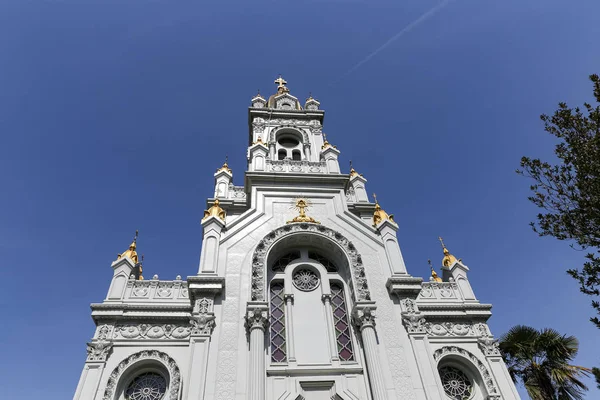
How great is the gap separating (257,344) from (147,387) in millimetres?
4552

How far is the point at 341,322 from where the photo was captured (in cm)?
1622

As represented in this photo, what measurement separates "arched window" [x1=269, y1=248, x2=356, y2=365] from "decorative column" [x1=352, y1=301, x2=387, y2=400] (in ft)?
2.68

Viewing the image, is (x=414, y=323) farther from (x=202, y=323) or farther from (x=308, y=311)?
(x=202, y=323)

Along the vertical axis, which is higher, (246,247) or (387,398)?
(246,247)

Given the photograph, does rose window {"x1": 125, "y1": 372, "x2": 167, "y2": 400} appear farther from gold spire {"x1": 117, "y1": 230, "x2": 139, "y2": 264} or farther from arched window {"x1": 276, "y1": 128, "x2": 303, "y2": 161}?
arched window {"x1": 276, "y1": 128, "x2": 303, "y2": 161}

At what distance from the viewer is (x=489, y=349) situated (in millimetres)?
15859

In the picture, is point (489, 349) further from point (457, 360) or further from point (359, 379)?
point (359, 379)

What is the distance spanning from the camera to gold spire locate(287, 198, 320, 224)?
1867 cm

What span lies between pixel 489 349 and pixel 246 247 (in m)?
11.8

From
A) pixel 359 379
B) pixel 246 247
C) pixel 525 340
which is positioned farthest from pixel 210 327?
pixel 525 340

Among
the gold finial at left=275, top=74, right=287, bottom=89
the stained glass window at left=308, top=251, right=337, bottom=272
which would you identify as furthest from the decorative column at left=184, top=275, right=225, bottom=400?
the gold finial at left=275, top=74, right=287, bottom=89

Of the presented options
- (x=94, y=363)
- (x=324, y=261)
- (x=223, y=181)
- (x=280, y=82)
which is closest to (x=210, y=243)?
(x=324, y=261)

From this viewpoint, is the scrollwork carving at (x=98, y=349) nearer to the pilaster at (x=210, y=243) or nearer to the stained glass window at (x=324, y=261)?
the pilaster at (x=210, y=243)

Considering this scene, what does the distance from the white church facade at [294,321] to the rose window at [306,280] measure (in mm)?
52
